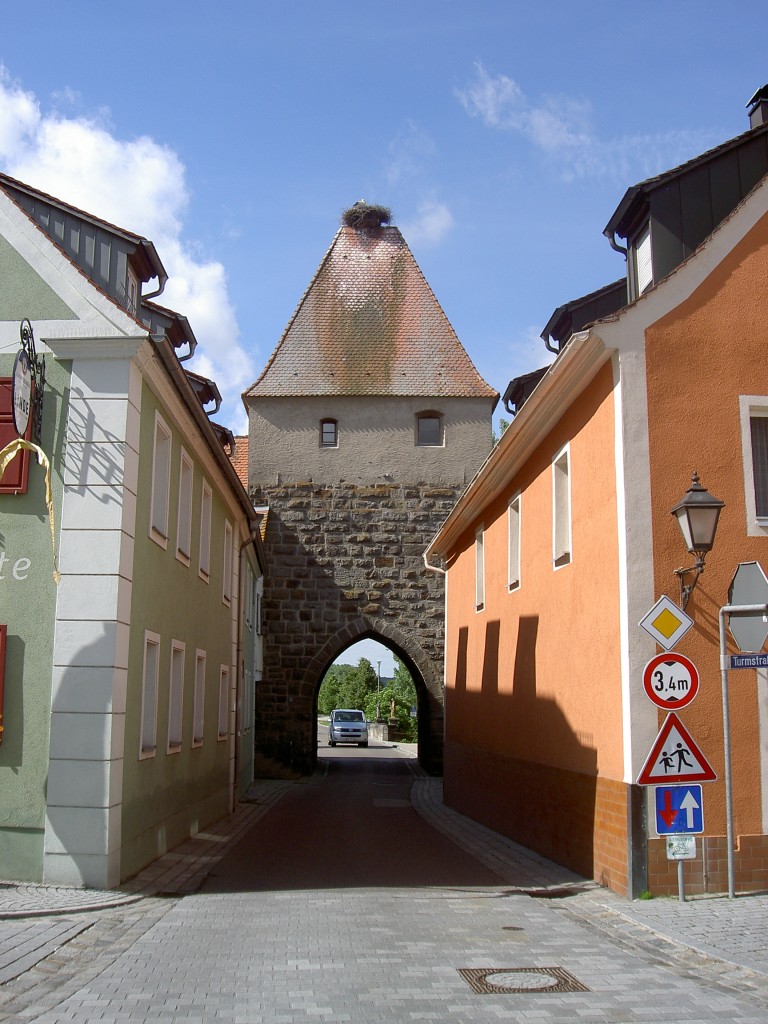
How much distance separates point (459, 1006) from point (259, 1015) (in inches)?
41.3

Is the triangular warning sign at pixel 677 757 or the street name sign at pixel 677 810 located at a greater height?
the triangular warning sign at pixel 677 757

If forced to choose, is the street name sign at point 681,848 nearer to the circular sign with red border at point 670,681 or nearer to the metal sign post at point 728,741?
the metal sign post at point 728,741

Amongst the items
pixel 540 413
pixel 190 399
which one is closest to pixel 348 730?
pixel 190 399

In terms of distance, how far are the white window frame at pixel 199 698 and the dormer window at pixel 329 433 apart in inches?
524

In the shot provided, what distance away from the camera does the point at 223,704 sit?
18.5 m

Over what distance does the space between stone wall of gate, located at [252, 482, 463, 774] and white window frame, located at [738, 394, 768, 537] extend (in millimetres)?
17855

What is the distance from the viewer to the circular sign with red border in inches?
353

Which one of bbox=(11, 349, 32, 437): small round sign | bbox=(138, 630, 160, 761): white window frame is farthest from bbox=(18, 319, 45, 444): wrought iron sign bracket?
bbox=(138, 630, 160, 761): white window frame

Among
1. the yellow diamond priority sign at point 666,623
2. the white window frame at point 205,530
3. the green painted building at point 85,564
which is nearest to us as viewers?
the yellow diamond priority sign at point 666,623

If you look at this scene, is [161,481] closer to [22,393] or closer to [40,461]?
[40,461]

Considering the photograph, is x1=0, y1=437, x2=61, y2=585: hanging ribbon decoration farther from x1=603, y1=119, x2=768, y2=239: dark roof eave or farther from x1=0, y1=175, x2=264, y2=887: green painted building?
x1=603, y1=119, x2=768, y2=239: dark roof eave

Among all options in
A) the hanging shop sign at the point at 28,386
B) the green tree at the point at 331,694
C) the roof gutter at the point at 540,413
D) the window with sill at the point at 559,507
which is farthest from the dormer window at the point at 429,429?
the green tree at the point at 331,694

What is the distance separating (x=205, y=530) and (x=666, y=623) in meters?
8.31

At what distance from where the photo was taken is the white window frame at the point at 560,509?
12.5 metres
